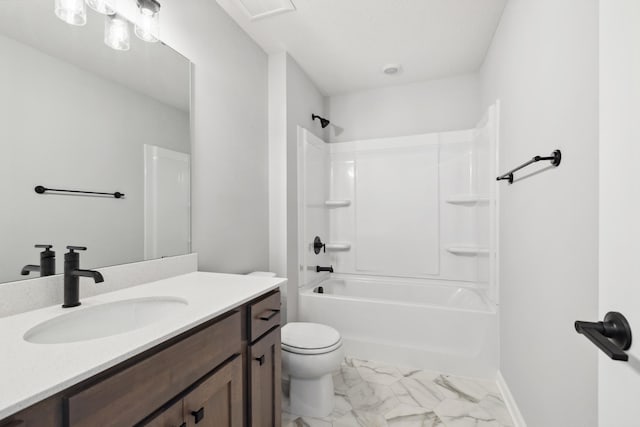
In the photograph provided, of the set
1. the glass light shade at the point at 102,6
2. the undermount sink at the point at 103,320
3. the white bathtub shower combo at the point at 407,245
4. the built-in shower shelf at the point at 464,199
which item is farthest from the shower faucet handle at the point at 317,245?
the glass light shade at the point at 102,6

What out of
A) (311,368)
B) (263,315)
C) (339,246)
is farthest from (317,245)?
(263,315)

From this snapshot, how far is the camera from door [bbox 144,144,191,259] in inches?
54.7

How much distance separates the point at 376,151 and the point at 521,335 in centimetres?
209

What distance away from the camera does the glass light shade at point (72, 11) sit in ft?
3.56

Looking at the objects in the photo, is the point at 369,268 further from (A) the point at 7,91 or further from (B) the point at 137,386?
(A) the point at 7,91

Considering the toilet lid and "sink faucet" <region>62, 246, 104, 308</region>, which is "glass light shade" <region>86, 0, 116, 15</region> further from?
the toilet lid

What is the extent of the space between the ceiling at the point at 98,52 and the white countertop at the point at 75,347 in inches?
33.7

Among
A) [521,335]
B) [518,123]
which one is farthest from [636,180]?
[521,335]

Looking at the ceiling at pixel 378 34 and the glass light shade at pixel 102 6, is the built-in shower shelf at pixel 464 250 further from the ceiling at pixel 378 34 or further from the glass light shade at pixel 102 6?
the glass light shade at pixel 102 6

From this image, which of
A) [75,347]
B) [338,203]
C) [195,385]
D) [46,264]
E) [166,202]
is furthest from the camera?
[338,203]

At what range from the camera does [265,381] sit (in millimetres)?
1298

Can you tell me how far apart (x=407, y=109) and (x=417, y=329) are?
2.15 meters

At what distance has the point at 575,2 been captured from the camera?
39.6 inches

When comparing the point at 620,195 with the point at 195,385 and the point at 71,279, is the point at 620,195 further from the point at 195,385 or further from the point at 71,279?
the point at 71,279
